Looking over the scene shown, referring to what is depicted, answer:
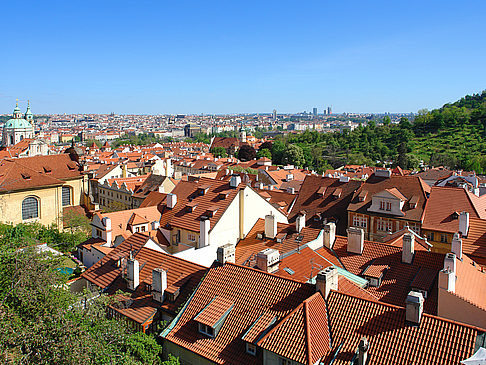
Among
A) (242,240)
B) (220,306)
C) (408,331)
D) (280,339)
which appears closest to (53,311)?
(220,306)

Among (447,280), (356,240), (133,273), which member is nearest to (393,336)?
(447,280)

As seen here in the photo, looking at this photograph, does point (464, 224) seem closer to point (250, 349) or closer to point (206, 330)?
point (250, 349)

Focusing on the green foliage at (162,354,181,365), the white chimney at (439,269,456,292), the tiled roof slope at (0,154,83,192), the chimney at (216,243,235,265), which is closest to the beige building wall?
the white chimney at (439,269,456,292)

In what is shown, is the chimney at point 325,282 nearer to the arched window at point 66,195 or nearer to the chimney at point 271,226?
the chimney at point 271,226

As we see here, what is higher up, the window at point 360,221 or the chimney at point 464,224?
the chimney at point 464,224

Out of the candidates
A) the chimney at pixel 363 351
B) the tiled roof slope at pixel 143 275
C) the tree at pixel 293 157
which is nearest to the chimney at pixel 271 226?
the tiled roof slope at pixel 143 275

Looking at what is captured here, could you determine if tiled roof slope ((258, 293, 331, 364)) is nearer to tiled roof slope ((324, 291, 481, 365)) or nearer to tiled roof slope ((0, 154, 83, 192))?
tiled roof slope ((324, 291, 481, 365))
